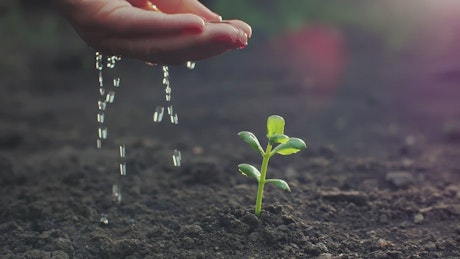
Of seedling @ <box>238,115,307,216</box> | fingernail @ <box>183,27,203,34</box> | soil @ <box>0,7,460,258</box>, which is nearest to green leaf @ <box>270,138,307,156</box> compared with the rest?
seedling @ <box>238,115,307,216</box>

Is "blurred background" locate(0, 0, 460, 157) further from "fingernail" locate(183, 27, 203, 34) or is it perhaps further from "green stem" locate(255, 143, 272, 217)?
"fingernail" locate(183, 27, 203, 34)

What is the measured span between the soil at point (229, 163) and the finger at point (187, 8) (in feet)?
2.46

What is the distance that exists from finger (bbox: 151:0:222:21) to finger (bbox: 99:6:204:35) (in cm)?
32

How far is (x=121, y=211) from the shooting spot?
273 cm

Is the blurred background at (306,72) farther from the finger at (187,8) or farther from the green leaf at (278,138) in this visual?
the finger at (187,8)

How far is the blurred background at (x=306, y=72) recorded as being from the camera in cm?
432

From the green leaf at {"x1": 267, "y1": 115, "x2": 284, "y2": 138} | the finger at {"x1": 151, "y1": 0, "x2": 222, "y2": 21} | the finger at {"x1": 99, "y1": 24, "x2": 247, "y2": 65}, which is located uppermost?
the finger at {"x1": 151, "y1": 0, "x2": 222, "y2": 21}

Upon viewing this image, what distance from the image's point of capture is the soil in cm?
233

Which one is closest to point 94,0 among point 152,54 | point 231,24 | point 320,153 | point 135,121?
point 152,54

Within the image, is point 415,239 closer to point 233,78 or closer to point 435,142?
point 435,142

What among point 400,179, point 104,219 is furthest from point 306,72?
point 104,219

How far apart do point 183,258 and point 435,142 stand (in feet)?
7.19

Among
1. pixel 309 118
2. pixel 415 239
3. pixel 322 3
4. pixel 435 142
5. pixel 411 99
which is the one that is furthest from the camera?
pixel 322 3

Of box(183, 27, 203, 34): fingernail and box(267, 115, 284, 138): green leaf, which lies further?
box(267, 115, 284, 138): green leaf
